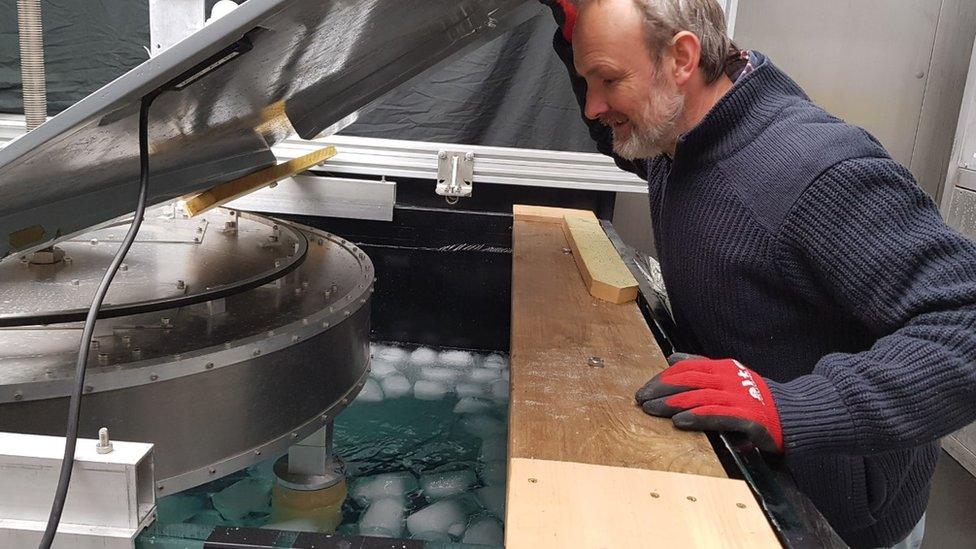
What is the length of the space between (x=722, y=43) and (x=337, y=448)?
1.25m

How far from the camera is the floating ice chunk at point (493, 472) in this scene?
164 cm

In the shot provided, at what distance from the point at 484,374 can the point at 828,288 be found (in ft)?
3.96

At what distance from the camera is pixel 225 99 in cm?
101

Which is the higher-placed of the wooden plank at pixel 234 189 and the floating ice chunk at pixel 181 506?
the wooden plank at pixel 234 189

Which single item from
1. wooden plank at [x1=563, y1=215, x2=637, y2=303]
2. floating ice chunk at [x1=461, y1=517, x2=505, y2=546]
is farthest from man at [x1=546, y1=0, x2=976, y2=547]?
floating ice chunk at [x1=461, y1=517, x2=505, y2=546]

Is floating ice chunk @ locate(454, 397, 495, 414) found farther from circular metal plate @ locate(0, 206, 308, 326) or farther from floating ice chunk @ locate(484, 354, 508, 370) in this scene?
circular metal plate @ locate(0, 206, 308, 326)

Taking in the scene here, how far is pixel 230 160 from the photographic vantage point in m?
1.43

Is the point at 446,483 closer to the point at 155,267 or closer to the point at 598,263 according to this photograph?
the point at 598,263

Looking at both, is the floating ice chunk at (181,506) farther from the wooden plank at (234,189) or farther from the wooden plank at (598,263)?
the wooden plank at (598,263)

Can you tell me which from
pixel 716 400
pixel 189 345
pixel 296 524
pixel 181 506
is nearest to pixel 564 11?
pixel 716 400

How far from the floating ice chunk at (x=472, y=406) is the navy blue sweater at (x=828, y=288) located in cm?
70

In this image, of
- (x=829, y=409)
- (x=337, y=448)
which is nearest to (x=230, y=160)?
(x=337, y=448)

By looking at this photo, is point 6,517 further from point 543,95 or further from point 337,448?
point 543,95

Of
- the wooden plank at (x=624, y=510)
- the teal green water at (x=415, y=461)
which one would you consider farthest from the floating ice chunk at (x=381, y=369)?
the wooden plank at (x=624, y=510)
